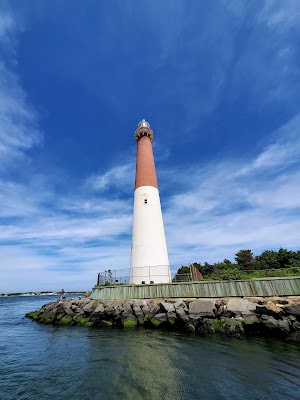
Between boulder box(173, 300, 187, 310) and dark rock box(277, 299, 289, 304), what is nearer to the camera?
dark rock box(277, 299, 289, 304)

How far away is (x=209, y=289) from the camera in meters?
15.2

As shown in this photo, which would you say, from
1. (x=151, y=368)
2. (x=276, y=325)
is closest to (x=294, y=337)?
(x=276, y=325)

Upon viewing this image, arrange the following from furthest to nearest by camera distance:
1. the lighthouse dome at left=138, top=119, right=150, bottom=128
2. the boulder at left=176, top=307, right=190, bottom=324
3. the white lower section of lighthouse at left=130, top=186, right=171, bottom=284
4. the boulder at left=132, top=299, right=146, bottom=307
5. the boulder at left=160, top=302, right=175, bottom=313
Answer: the lighthouse dome at left=138, top=119, right=150, bottom=128 < the white lower section of lighthouse at left=130, top=186, right=171, bottom=284 < the boulder at left=132, top=299, right=146, bottom=307 < the boulder at left=160, top=302, right=175, bottom=313 < the boulder at left=176, top=307, right=190, bottom=324

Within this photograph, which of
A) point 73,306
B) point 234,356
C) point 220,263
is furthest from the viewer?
point 220,263

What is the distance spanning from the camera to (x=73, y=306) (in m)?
18.6

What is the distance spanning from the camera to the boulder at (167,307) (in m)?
14.3

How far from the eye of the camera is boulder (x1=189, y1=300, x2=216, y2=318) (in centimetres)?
1344

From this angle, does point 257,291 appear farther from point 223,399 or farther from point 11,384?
point 11,384

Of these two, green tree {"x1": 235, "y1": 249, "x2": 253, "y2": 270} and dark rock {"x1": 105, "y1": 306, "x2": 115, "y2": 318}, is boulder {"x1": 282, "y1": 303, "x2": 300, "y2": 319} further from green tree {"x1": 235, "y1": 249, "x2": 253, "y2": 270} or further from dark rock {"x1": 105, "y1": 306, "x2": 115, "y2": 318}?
green tree {"x1": 235, "y1": 249, "x2": 253, "y2": 270}

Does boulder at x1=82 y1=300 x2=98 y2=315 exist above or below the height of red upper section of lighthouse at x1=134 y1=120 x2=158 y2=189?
below

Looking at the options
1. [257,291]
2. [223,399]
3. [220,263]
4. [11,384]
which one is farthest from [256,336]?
[220,263]

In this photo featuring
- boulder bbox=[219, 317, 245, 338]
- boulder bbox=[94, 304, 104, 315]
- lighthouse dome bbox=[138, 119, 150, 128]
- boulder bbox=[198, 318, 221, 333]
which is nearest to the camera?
boulder bbox=[219, 317, 245, 338]

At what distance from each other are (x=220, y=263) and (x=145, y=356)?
91.2ft

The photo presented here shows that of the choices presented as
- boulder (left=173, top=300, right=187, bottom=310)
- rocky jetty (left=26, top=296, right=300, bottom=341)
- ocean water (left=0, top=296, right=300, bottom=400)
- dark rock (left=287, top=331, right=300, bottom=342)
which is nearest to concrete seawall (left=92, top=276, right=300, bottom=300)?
rocky jetty (left=26, top=296, right=300, bottom=341)
